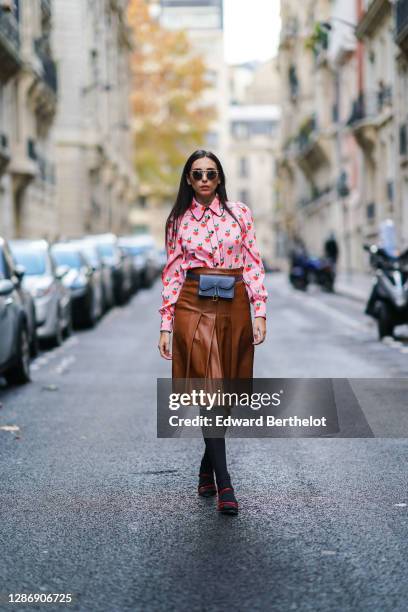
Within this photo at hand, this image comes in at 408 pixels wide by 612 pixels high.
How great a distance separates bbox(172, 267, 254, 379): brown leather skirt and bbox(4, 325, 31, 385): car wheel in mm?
Answer: 6465

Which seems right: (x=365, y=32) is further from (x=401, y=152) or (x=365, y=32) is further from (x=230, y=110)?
(x=230, y=110)

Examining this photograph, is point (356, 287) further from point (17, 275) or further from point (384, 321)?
point (17, 275)

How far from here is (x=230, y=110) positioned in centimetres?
10562

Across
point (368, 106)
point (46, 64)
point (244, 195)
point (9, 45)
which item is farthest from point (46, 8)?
point (244, 195)

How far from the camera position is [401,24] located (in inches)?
1289

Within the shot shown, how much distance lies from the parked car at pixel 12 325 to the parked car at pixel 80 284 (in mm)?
7784

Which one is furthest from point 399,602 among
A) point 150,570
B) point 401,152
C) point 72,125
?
point 72,125

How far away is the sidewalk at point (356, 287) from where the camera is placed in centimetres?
3194

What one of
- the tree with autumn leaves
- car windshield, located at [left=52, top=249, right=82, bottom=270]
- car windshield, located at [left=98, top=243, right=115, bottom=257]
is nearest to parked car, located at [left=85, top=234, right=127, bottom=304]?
car windshield, located at [left=98, top=243, right=115, bottom=257]

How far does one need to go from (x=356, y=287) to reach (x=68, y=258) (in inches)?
626

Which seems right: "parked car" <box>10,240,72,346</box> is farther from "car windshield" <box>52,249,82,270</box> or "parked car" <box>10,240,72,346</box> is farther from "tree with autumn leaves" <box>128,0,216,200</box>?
"tree with autumn leaves" <box>128,0,216,200</box>

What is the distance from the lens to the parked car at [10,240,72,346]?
661 inches

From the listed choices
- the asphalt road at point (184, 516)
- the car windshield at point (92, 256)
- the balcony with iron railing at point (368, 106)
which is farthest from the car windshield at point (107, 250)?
the asphalt road at point (184, 516)

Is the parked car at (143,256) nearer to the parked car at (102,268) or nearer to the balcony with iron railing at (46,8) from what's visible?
the balcony with iron railing at (46,8)
